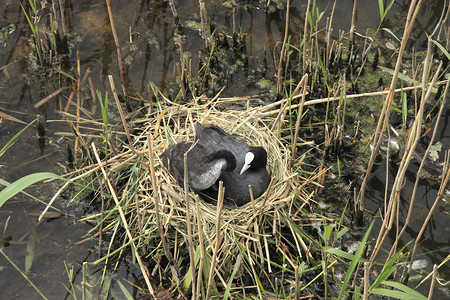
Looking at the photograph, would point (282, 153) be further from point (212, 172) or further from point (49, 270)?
point (49, 270)

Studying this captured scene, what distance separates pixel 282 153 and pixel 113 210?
1.50 meters

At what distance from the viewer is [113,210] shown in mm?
4133

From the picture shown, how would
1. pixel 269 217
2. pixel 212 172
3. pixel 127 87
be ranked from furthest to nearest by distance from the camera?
pixel 127 87, pixel 269 217, pixel 212 172

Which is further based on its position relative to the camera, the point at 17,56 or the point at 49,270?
the point at 17,56

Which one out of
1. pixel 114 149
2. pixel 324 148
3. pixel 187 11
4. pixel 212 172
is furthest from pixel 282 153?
pixel 187 11

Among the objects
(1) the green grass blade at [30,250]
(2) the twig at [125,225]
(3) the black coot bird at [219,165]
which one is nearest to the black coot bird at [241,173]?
(3) the black coot bird at [219,165]

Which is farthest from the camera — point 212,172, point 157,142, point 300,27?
point 300,27

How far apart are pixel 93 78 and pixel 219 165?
1.88 meters

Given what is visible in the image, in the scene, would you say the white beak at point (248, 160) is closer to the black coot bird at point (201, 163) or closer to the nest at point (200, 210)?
the black coot bird at point (201, 163)

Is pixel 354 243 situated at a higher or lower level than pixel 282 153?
lower

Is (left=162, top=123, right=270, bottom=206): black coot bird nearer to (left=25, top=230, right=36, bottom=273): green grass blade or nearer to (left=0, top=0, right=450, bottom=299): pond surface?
(left=0, top=0, right=450, bottom=299): pond surface

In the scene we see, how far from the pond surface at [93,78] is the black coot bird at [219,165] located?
0.83 meters

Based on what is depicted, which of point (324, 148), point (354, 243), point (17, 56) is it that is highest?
point (17, 56)

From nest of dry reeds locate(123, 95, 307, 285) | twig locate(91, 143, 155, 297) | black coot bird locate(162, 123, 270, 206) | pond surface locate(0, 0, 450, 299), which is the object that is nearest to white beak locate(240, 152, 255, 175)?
black coot bird locate(162, 123, 270, 206)
